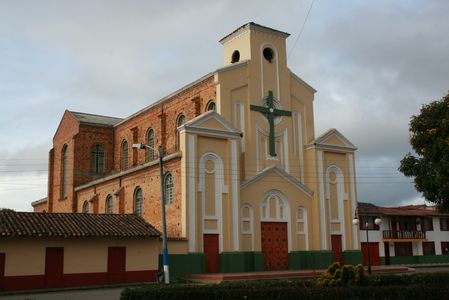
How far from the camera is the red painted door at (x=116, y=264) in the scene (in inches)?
1142

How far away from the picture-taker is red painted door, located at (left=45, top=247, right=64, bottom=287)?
27281 mm

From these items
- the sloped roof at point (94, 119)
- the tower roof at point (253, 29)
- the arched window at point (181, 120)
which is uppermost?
the tower roof at point (253, 29)

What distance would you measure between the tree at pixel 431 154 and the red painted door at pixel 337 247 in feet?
29.9

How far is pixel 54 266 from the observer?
27.5 m

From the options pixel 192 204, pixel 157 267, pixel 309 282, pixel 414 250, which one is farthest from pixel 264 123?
pixel 414 250

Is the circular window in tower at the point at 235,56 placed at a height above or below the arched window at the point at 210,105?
above

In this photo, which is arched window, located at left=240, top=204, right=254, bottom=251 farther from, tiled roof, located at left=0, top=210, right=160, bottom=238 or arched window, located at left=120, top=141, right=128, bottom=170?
arched window, located at left=120, top=141, right=128, bottom=170

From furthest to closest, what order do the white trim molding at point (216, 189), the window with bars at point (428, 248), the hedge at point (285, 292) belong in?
the window with bars at point (428, 248)
the white trim molding at point (216, 189)
the hedge at point (285, 292)

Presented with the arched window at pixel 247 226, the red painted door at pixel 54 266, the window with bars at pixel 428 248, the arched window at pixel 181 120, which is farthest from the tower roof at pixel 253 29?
the window with bars at pixel 428 248

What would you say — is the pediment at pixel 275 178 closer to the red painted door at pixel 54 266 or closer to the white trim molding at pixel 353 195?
the white trim molding at pixel 353 195

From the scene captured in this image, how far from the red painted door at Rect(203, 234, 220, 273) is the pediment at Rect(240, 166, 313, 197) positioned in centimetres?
380

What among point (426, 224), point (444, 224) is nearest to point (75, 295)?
point (426, 224)

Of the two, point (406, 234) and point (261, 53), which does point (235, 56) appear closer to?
point (261, 53)

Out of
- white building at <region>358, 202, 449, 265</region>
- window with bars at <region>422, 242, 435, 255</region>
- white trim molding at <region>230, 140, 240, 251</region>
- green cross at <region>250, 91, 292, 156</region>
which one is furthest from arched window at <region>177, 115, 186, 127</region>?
window with bars at <region>422, 242, 435, 255</region>
